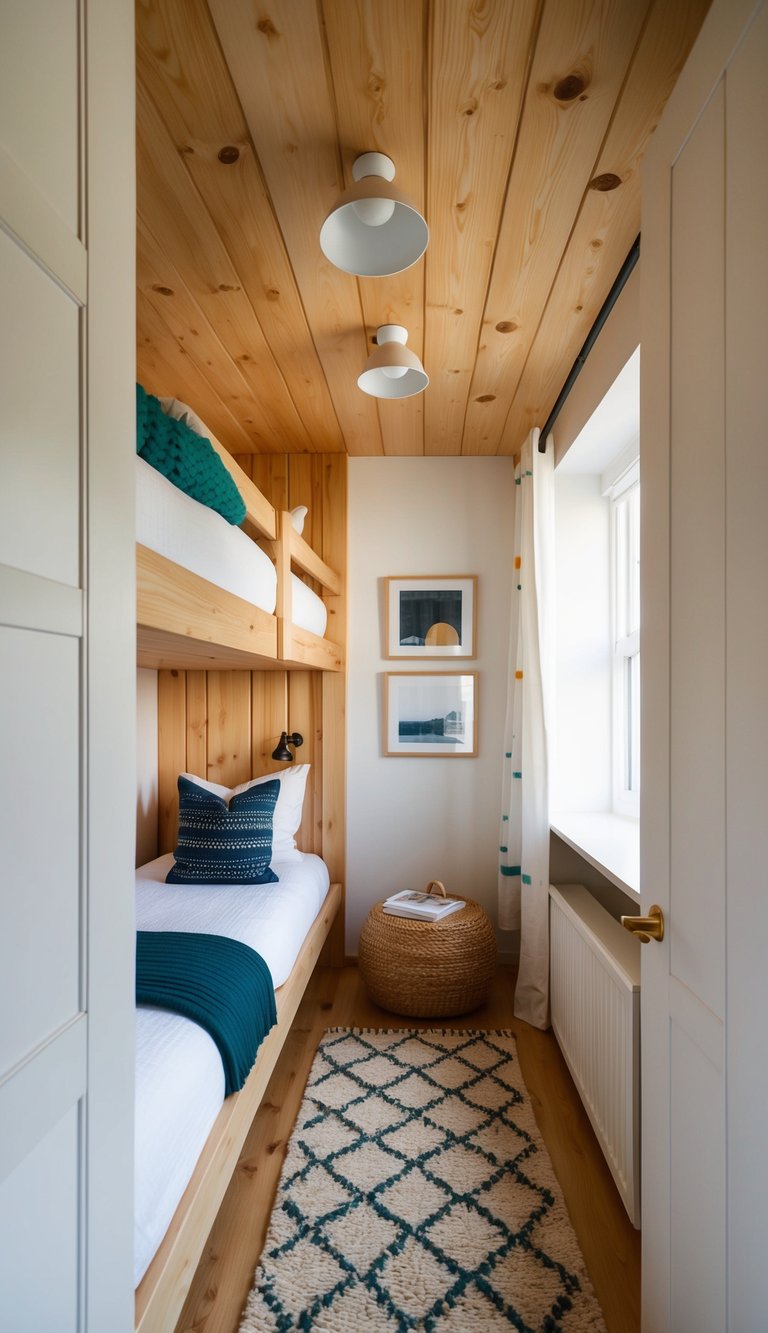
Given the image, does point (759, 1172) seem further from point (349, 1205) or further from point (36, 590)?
point (349, 1205)

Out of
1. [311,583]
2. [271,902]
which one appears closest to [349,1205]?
[271,902]

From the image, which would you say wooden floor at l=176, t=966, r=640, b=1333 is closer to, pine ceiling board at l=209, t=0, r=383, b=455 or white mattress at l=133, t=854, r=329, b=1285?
white mattress at l=133, t=854, r=329, b=1285

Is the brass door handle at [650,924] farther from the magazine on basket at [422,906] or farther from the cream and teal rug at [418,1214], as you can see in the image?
the magazine on basket at [422,906]

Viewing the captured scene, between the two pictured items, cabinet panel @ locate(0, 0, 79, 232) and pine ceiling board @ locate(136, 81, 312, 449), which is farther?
pine ceiling board @ locate(136, 81, 312, 449)

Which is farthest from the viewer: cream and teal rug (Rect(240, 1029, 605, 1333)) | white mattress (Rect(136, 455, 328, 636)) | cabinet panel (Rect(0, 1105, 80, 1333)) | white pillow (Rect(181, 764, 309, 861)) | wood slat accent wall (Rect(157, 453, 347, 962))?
wood slat accent wall (Rect(157, 453, 347, 962))

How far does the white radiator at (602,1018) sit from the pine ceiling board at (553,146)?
180cm

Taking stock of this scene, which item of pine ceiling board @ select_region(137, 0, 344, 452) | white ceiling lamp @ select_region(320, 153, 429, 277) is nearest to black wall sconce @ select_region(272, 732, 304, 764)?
pine ceiling board @ select_region(137, 0, 344, 452)

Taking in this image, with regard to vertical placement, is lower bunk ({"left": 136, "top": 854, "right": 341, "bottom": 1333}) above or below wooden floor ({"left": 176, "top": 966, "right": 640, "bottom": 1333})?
above

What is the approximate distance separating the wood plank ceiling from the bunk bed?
561mm

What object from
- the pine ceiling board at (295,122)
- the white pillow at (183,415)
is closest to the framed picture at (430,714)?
the pine ceiling board at (295,122)

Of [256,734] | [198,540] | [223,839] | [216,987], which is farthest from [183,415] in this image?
[256,734]

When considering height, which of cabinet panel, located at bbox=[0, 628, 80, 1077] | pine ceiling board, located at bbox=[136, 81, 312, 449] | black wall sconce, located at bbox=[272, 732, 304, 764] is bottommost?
black wall sconce, located at bbox=[272, 732, 304, 764]

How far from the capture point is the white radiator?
1.65m

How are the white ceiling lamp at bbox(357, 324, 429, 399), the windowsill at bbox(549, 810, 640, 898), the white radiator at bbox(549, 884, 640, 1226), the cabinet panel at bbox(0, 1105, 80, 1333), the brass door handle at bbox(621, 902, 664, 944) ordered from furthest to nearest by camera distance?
the white ceiling lamp at bbox(357, 324, 429, 399) → the windowsill at bbox(549, 810, 640, 898) → the white radiator at bbox(549, 884, 640, 1226) → the brass door handle at bbox(621, 902, 664, 944) → the cabinet panel at bbox(0, 1105, 80, 1333)
